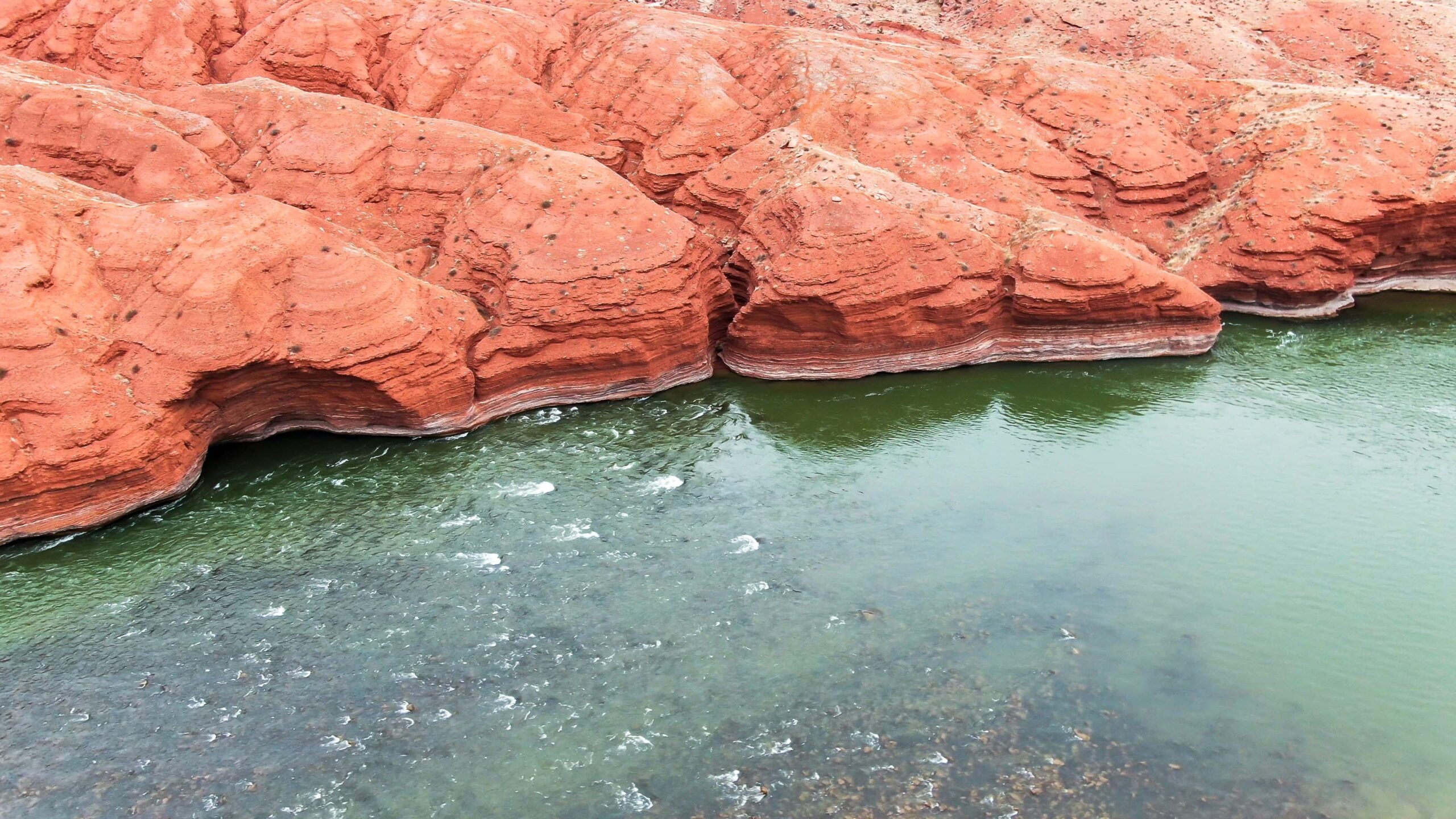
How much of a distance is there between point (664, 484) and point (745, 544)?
131 inches

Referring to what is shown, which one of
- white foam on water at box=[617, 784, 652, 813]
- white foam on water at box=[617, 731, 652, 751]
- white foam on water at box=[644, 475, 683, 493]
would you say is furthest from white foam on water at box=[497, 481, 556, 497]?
white foam on water at box=[617, 784, 652, 813]

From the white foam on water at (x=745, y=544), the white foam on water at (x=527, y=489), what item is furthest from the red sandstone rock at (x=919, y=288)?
the white foam on water at (x=745, y=544)

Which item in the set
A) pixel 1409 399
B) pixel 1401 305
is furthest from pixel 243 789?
pixel 1401 305

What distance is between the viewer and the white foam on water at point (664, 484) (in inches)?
893

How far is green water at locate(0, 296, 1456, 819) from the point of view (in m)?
14.5

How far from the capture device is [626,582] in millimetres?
19109

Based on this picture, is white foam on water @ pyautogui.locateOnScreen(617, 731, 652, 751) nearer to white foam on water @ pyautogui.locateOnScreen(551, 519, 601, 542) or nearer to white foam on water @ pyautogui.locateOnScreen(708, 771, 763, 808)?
white foam on water @ pyautogui.locateOnScreen(708, 771, 763, 808)

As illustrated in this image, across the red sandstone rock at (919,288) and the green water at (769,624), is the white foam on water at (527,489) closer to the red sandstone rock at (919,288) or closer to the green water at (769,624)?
the green water at (769,624)

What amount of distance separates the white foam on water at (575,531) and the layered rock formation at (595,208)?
6116 millimetres

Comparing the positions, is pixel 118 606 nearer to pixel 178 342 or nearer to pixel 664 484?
pixel 178 342

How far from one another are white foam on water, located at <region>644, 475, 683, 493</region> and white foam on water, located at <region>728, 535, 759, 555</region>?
2719mm

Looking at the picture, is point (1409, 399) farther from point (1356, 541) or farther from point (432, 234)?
point (432, 234)

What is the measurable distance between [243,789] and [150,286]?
13.5 meters

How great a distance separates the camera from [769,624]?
17922 millimetres
